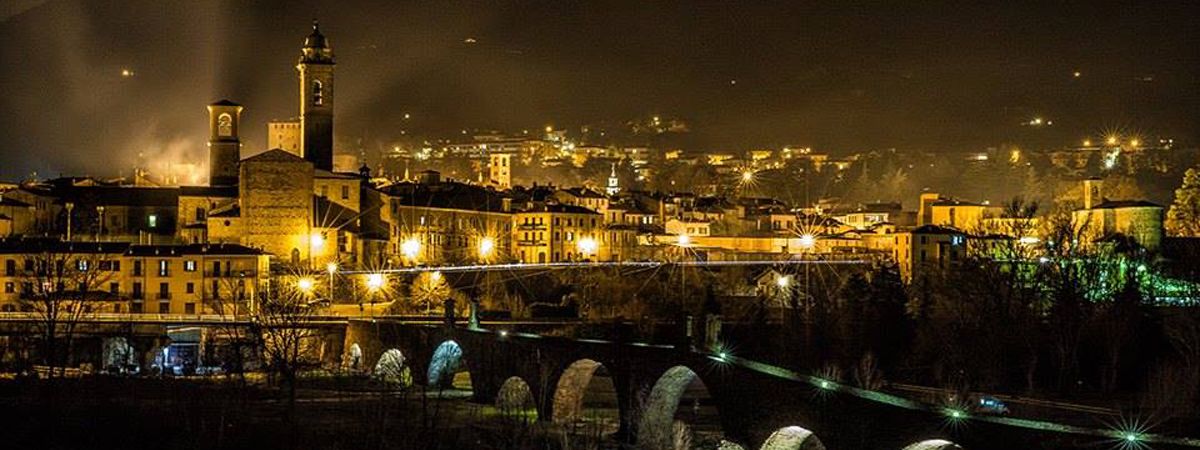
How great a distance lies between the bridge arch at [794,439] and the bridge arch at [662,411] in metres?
4.93

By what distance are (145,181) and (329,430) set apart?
1794 inches

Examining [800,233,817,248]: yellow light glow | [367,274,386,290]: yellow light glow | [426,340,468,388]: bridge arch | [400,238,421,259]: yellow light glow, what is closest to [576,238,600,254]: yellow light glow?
[800,233,817,248]: yellow light glow

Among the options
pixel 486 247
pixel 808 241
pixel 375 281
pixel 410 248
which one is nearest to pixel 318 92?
pixel 410 248

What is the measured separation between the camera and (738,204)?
343ft

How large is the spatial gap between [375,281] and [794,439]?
32301 millimetres

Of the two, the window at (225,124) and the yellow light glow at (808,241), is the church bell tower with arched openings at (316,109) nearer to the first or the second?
the window at (225,124)

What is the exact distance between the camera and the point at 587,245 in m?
85.2

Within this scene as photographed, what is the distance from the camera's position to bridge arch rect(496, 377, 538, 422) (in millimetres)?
42344

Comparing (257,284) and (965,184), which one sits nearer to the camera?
(257,284)

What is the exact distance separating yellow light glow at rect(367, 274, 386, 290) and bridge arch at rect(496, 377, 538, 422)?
59.2ft

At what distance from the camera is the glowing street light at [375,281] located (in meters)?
60.9

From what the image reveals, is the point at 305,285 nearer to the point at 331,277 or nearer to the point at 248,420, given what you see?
the point at 331,277

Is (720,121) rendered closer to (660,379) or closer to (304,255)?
(304,255)

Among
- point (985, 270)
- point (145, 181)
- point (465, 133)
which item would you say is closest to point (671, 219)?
point (145, 181)
